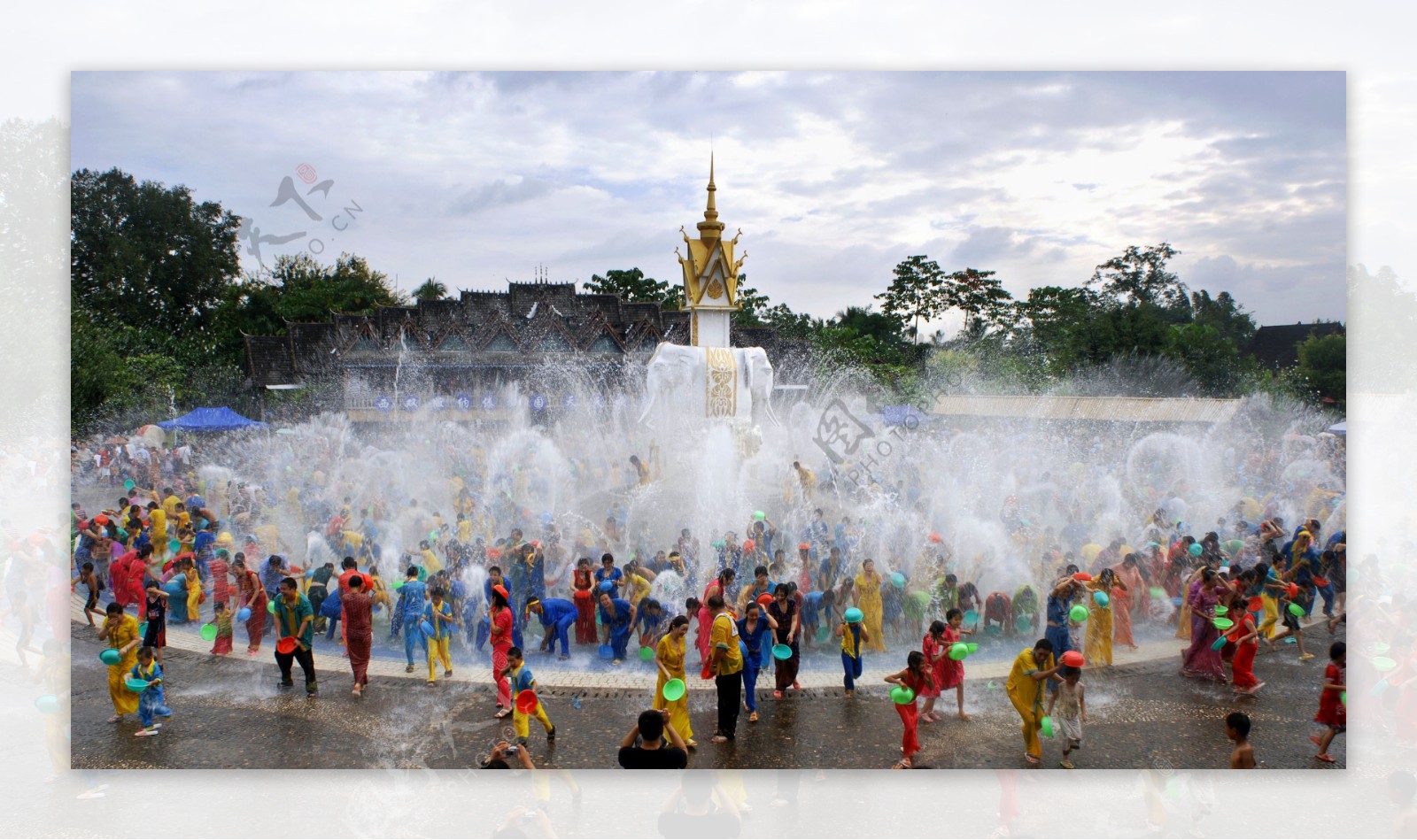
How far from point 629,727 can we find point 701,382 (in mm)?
6832

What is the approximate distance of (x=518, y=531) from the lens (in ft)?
34.3

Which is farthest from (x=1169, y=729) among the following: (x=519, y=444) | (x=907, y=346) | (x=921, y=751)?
(x=907, y=346)

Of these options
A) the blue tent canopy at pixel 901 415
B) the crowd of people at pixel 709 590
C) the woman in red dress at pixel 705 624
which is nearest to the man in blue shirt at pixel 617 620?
the crowd of people at pixel 709 590

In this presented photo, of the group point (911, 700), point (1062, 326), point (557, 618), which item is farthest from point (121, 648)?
point (1062, 326)

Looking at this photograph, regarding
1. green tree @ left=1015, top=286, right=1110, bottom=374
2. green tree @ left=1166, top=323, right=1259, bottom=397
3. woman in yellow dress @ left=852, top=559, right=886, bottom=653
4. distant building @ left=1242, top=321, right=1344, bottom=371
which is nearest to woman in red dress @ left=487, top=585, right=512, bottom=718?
woman in yellow dress @ left=852, top=559, right=886, bottom=653

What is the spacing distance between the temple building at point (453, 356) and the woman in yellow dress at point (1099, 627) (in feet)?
72.4

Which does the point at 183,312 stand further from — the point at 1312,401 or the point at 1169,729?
the point at 1312,401

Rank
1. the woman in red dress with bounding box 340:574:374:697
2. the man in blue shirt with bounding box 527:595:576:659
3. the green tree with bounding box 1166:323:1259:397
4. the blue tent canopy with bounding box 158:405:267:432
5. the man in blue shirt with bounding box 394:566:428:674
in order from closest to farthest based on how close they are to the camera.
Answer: the woman in red dress with bounding box 340:574:374:697 → the man in blue shirt with bounding box 394:566:428:674 → the man in blue shirt with bounding box 527:595:576:659 → the blue tent canopy with bounding box 158:405:267:432 → the green tree with bounding box 1166:323:1259:397

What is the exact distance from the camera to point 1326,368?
2281cm

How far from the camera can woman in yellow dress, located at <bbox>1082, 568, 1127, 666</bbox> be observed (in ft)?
29.1

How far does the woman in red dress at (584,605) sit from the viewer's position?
9.20m

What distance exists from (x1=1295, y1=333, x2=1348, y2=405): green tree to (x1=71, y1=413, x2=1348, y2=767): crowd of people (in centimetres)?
1002

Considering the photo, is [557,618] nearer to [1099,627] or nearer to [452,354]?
[1099,627]

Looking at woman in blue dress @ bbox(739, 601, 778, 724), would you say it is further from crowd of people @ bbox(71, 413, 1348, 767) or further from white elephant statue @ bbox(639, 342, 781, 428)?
white elephant statue @ bbox(639, 342, 781, 428)
